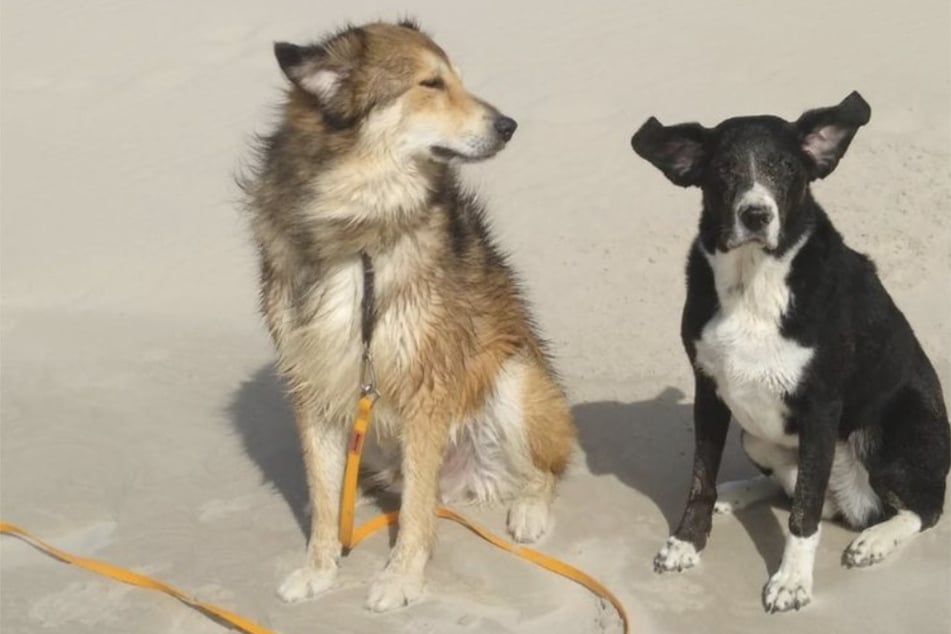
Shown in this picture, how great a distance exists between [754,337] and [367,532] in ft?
5.59

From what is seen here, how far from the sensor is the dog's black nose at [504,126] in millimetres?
4105

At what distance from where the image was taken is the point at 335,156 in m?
3.96

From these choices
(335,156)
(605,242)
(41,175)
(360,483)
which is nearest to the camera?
(335,156)

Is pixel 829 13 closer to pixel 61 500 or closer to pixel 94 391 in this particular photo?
pixel 94 391

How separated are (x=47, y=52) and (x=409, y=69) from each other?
23.1 feet

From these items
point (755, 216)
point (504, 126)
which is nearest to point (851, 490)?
point (755, 216)

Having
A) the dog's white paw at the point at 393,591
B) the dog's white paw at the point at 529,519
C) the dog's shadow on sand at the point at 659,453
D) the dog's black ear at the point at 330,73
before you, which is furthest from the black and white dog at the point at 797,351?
the dog's black ear at the point at 330,73

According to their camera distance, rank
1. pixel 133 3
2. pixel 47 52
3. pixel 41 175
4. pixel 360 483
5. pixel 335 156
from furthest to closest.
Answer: pixel 133 3 → pixel 47 52 → pixel 41 175 → pixel 360 483 → pixel 335 156

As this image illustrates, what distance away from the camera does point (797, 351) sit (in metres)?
3.75

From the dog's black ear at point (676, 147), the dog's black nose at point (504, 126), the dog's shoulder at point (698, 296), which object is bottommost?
the dog's shoulder at point (698, 296)

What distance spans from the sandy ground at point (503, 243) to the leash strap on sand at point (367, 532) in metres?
0.05

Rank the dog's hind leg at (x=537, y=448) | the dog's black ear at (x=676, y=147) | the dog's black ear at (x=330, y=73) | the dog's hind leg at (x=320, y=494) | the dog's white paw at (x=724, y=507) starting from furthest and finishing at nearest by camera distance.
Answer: the dog's hind leg at (x=537, y=448) < the dog's white paw at (x=724, y=507) < the dog's hind leg at (x=320, y=494) < the dog's black ear at (x=330, y=73) < the dog's black ear at (x=676, y=147)

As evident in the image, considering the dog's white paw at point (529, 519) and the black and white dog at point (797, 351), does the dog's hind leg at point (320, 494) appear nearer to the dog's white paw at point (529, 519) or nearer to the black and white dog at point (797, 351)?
the dog's white paw at point (529, 519)

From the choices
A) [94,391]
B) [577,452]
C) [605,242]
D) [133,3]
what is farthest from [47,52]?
[577,452]
